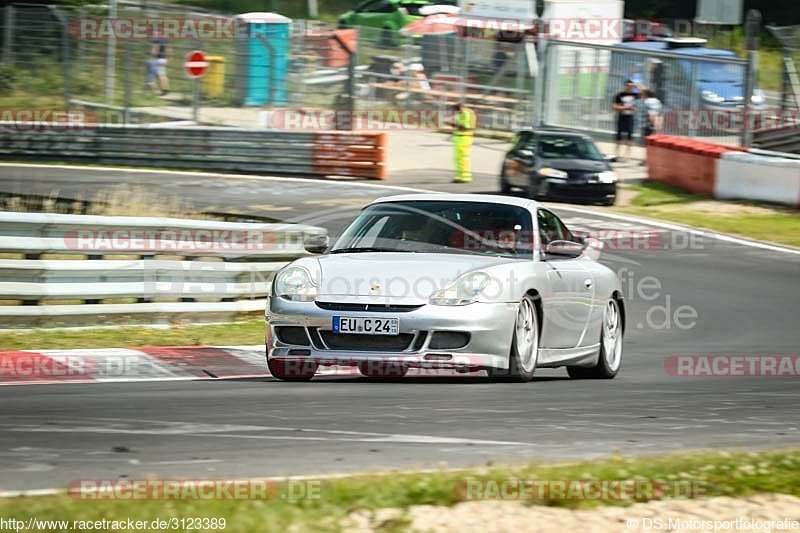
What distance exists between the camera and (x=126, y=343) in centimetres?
1075

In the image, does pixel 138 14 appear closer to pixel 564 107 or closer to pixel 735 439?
pixel 564 107

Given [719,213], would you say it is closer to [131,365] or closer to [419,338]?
[131,365]

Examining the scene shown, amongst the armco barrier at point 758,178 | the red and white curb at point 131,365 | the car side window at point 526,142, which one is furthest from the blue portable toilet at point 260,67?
the red and white curb at point 131,365

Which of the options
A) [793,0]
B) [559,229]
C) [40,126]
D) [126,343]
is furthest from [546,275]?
[793,0]

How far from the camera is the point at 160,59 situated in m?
31.3

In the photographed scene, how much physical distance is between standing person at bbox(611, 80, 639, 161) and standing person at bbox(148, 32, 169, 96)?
34.7ft

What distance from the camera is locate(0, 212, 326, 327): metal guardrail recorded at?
10.9m

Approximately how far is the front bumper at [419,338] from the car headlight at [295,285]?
64 mm

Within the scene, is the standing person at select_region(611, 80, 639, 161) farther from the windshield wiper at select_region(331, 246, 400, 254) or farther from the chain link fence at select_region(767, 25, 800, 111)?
the windshield wiper at select_region(331, 246, 400, 254)

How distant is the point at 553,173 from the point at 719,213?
319 cm

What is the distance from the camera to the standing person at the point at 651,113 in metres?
32.0

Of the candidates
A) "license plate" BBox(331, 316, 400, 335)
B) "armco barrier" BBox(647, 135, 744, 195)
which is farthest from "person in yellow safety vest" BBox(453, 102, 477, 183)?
"license plate" BBox(331, 316, 400, 335)

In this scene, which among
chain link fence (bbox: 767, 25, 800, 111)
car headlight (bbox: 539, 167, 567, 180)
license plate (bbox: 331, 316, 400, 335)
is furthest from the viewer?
chain link fence (bbox: 767, 25, 800, 111)

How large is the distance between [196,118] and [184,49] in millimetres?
1596
